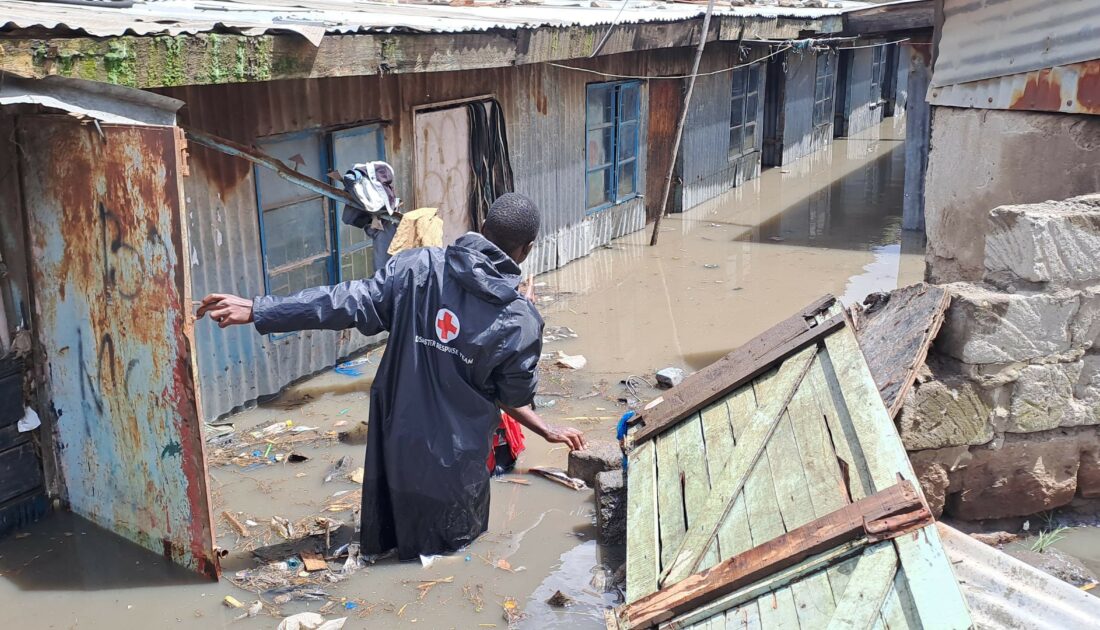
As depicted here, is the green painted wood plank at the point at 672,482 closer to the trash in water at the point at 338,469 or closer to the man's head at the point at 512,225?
the man's head at the point at 512,225

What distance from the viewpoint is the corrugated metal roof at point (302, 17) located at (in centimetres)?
466

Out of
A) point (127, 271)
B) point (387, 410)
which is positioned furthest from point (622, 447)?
point (127, 271)

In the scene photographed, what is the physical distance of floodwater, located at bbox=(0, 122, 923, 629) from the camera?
13.5 feet

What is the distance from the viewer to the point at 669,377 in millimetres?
7035

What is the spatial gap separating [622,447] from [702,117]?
10657mm

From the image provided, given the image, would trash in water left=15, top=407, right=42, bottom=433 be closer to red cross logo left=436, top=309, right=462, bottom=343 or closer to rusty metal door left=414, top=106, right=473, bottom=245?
red cross logo left=436, top=309, right=462, bottom=343

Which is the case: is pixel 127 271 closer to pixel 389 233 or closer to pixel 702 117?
pixel 389 233

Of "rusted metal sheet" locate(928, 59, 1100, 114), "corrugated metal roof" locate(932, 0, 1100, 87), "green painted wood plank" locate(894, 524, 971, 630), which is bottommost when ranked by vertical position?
"green painted wood plank" locate(894, 524, 971, 630)

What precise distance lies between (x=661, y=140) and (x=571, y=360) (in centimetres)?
655

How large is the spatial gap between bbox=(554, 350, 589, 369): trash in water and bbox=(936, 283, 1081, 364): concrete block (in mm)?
3666

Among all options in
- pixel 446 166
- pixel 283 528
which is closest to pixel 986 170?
pixel 283 528

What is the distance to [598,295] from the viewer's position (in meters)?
9.73

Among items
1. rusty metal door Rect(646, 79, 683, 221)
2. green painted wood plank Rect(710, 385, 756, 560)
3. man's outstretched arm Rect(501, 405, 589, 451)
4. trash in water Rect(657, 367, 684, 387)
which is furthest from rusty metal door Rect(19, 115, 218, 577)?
rusty metal door Rect(646, 79, 683, 221)

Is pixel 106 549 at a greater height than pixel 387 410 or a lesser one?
lesser
